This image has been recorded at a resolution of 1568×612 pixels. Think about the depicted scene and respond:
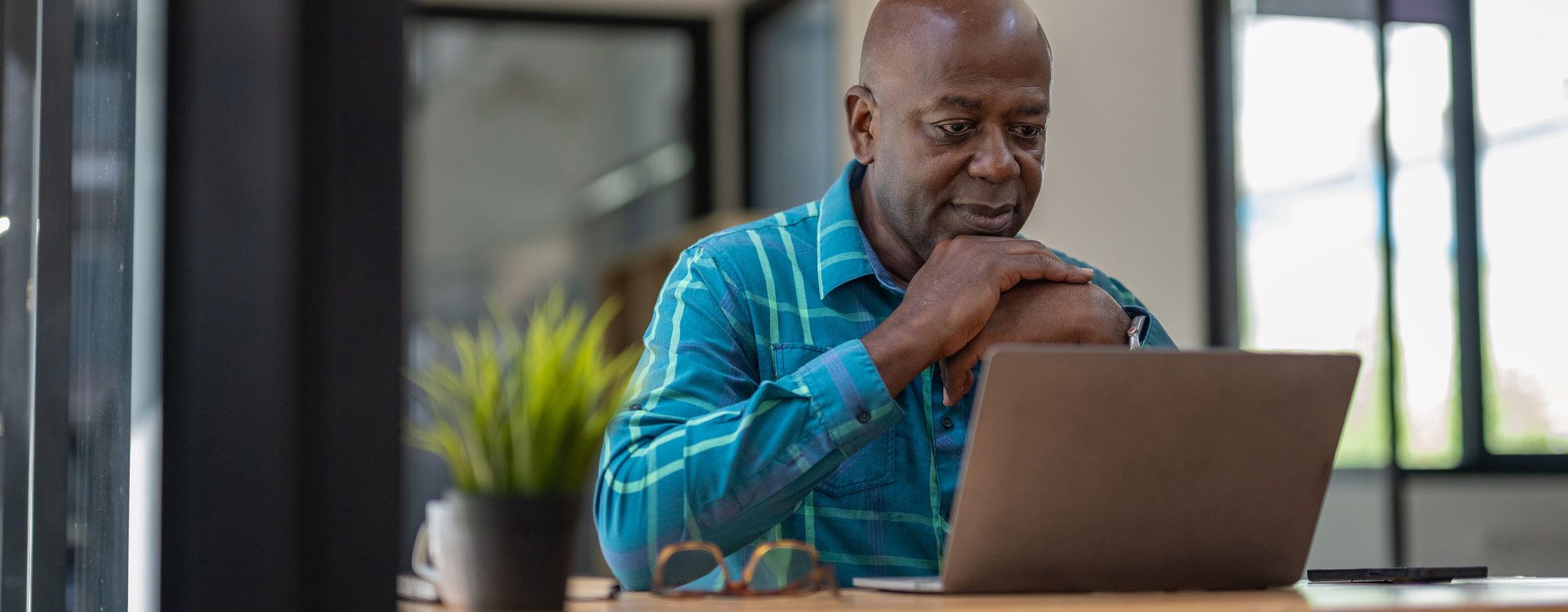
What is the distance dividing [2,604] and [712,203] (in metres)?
5.24

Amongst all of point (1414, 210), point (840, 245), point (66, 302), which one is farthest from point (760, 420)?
point (1414, 210)

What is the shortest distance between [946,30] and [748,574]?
83cm

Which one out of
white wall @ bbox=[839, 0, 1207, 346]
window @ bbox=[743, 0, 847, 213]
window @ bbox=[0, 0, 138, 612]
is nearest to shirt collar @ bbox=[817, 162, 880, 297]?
window @ bbox=[0, 0, 138, 612]

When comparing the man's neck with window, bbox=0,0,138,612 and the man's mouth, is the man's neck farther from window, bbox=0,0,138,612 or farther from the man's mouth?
window, bbox=0,0,138,612

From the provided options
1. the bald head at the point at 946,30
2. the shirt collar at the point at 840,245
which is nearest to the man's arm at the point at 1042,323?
the shirt collar at the point at 840,245

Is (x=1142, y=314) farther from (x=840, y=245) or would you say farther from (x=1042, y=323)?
(x=840, y=245)

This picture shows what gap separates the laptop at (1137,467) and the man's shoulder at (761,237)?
59 centimetres

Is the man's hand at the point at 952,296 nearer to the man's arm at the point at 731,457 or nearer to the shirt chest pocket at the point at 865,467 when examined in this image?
the man's arm at the point at 731,457

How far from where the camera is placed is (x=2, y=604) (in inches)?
41.8

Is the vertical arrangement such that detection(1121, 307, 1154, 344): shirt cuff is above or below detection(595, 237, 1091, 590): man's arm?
above

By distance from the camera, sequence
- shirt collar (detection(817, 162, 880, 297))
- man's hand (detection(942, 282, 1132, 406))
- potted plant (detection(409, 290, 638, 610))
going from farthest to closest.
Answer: shirt collar (detection(817, 162, 880, 297)) < man's hand (detection(942, 282, 1132, 406)) < potted plant (detection(409, 290, 638, 610))

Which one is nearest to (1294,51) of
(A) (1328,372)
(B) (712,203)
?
(B) (712,203)

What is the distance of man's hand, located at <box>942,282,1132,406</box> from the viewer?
1578 mm

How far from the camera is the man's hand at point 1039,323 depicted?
62.1 inches
